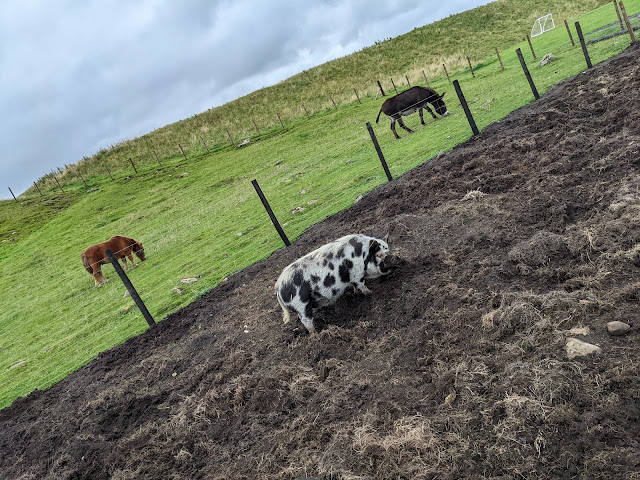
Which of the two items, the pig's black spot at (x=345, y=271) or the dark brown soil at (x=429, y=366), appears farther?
the pig's black spot at (x=345, y=271)

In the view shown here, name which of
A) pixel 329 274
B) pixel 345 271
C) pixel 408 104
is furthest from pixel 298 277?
pixel 408 104

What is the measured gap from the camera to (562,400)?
381cm

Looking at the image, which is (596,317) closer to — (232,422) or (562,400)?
(562,400)

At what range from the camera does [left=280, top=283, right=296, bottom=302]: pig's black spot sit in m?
7.40

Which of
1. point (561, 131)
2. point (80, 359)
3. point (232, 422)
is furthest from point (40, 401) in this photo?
point (561, 131)

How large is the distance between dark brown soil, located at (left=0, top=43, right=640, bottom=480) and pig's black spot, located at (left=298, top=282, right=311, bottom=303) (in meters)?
0.61

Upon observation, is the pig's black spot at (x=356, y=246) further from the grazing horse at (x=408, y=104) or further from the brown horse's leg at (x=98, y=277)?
the grazing horse at (x=408, y=104)

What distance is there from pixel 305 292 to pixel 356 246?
49.4 inches

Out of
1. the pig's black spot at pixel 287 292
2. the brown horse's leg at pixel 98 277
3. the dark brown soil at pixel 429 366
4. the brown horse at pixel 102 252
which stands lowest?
the dark brown soil at pixel 429 366

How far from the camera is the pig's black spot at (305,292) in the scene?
7297 millimetres

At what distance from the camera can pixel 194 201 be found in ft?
87.7

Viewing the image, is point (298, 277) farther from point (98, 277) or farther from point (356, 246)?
point (98, 277)

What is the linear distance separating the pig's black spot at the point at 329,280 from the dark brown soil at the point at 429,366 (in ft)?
1.87

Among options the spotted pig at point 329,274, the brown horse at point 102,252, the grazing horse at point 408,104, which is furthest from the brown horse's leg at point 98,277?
the grazing horse at point 408,104
